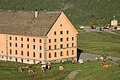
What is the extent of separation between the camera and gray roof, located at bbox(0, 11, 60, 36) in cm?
11231

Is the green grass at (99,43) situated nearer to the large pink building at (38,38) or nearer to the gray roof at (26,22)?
the large pink building at (38,38)

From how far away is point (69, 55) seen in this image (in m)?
116

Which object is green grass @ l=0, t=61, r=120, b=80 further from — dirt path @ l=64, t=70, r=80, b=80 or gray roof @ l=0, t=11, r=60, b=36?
gray roof @ l=0, t=11, r=60, b=36

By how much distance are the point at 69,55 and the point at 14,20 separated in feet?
67.8

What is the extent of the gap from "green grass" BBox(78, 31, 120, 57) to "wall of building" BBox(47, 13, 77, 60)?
1677 centimetres

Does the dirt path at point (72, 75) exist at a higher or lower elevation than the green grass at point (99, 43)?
lower

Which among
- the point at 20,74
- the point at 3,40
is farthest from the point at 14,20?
the point at 20,74

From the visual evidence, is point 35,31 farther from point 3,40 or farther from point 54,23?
point 3,40

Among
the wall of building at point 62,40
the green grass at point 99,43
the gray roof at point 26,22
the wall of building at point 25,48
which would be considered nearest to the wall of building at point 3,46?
the gray roof at point 26,22

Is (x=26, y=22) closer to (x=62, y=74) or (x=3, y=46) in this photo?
A: (x=3, y=46)

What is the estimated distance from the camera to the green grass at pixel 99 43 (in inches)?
5348

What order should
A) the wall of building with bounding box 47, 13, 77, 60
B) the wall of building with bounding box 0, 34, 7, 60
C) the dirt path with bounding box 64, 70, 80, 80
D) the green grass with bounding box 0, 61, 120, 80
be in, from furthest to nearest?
the wall of building with bounding box 0, 34, 7, 60 → the wall of building with bounding box 47, 13, 77, 60 → the dirt path with bounding box 64, 70, 80, 80 → the green grass with bounding box 0, 61, 120, 80

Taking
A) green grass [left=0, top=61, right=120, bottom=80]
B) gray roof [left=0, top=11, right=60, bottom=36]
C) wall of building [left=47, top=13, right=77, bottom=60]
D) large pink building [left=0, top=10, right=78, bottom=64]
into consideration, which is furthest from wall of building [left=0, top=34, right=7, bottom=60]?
green grass [left=0, top=61, right=120, bottom=80]

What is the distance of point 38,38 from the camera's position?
111312 millimetres
